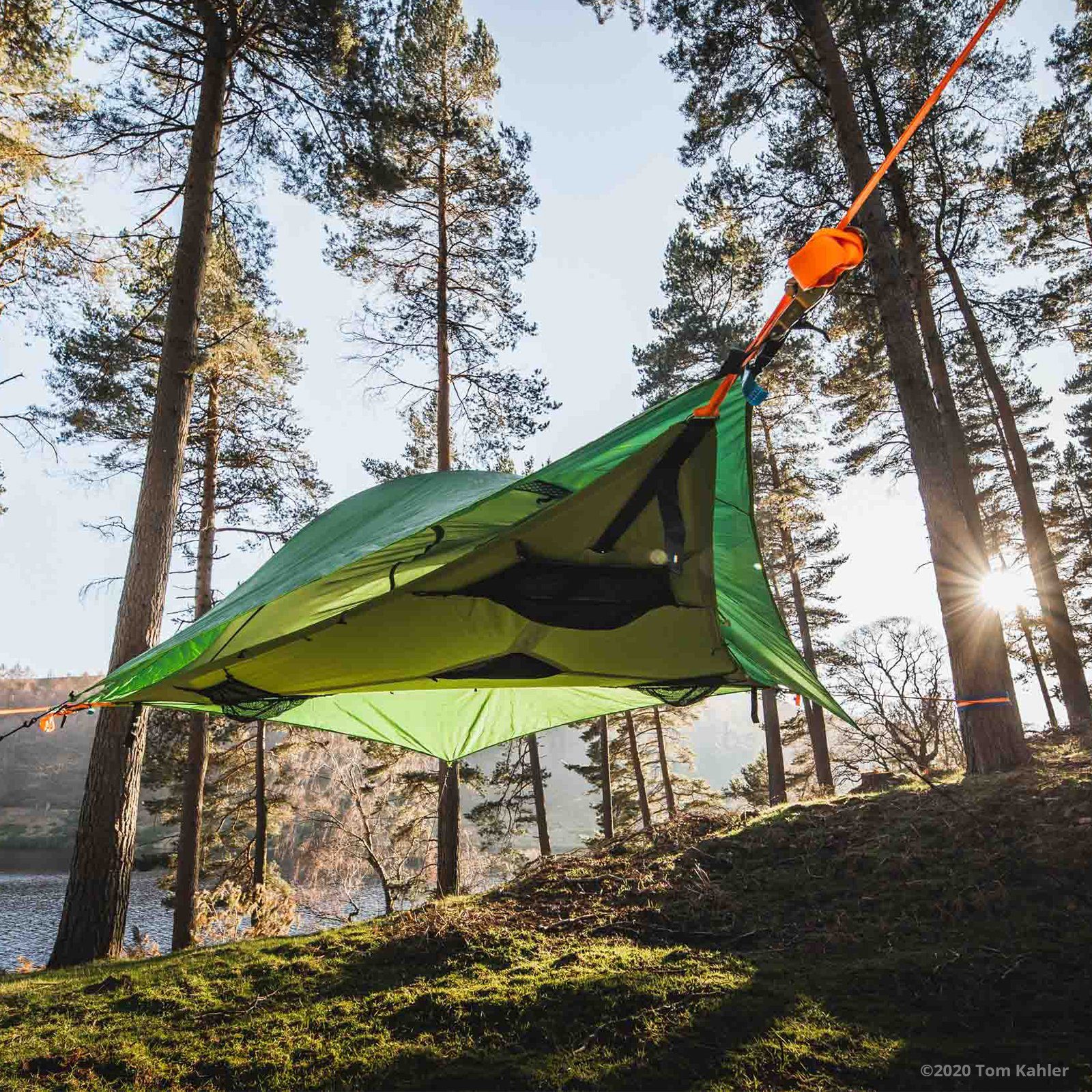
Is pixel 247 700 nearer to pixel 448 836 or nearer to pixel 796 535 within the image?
pixel 448 836

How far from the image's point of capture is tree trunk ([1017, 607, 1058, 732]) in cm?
1266

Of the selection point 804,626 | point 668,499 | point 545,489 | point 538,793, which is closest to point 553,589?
point 545,489

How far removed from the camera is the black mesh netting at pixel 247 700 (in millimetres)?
2393

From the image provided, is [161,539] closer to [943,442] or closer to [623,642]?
→ [623,642]

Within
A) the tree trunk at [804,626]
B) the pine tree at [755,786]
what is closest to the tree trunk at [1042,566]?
the tree trunk at [804,626]

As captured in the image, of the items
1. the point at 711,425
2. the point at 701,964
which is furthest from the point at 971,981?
the point at 711,425

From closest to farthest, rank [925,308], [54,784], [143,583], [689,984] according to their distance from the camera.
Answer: [689,984], [143,583], [925,308], [54,784]

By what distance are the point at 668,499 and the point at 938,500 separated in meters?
3.97

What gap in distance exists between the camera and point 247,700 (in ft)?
8.86

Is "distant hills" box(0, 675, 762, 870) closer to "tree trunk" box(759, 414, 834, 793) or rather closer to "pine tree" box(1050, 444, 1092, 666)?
"tree trunk" box(759, 414, 834, 793)

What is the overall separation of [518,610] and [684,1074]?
1.44m

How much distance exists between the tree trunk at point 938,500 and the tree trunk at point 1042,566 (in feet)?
12.1

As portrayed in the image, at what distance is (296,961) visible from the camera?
3.10 meters

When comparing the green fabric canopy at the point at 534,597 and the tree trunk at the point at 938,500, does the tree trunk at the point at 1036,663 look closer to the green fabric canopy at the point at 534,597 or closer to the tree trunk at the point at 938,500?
the tree trunk at the point at 938,500
